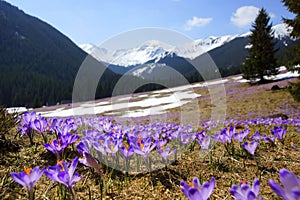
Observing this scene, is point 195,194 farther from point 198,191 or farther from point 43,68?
point 43,68

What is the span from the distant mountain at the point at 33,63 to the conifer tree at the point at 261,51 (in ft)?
142

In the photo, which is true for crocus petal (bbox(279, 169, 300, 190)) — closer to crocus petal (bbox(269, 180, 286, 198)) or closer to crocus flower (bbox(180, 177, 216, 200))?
crocus petal (bbox(269, 180, 286, 198))

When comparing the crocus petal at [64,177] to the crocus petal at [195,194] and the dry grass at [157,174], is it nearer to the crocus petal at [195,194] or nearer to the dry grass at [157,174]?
the dry grass at [157,174]

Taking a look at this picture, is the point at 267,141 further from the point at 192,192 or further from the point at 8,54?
the point at 8,54

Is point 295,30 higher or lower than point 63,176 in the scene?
higher

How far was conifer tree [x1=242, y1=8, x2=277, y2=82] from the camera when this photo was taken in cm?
2592

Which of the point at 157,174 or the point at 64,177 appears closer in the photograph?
the point at 64,177

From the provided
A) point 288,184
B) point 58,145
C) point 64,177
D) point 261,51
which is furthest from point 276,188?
point 261,51

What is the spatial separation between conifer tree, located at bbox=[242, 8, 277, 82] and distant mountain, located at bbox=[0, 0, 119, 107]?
43232mm

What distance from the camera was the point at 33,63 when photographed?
114 meters

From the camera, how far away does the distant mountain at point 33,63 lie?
6631 centimetres

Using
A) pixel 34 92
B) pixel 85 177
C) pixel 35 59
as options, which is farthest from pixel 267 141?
pixel 35 59

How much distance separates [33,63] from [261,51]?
111132 millimetres

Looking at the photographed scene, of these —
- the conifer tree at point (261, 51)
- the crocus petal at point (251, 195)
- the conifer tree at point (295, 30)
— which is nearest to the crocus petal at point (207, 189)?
the crocus petal at point (251, 195)
